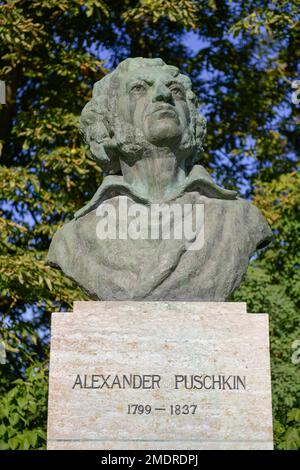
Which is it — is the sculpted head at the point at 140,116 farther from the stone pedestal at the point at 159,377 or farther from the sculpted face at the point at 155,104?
the stone pedestal at the point at 159,377

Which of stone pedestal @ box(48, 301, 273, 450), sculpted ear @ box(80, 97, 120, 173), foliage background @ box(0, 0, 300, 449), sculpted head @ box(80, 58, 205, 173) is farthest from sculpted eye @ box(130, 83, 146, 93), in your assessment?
foliage background @ box(0, 0, 300, 449)

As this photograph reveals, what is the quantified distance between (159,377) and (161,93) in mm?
1755

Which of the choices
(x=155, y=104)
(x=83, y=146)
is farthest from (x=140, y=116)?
(x=83, y=146)

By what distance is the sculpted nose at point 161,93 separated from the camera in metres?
5.37

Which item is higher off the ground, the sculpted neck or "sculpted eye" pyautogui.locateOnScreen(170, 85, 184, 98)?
"sculpted eye" pyautogui.locateOnScreen(170, 85, 184, 98)

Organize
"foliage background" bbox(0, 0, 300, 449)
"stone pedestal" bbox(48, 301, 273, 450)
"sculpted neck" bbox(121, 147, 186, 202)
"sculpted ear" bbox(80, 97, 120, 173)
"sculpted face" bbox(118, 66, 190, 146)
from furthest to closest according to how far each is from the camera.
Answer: "foliage background" bbox(0, 0, 300, 449) → "sculpted ear" bbox(80, 97, 120, 173) → "sculpted neck" bbox(121, 147, 186, 202) → "sculpted face" bbox(118, 66, 190, 146) → "stone pedestal" bbox(48, 301, 273, 450)

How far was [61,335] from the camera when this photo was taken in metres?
4.80

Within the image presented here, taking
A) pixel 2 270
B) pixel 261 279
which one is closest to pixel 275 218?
pixel 261 279

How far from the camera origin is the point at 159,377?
470 centimetres

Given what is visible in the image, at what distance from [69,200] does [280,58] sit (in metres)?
3.42

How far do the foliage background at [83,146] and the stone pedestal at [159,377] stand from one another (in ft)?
10.5

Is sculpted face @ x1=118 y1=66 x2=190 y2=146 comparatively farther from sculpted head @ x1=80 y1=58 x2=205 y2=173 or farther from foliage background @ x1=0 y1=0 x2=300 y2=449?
foliage background @ x1=0 y1=0 x2=300 y2=449

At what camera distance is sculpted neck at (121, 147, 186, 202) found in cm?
547

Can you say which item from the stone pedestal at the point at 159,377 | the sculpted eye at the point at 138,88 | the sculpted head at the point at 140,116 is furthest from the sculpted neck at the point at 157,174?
the stone pedestal at the point at 159,377
